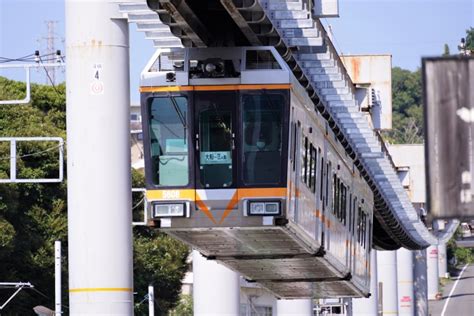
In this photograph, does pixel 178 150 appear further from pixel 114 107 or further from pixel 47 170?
pixel 47 170

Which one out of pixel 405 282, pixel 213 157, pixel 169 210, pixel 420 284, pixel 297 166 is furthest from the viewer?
pixel 420 284

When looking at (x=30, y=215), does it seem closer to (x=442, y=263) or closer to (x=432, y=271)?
(x=432, y=271)

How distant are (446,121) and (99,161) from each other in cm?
1441

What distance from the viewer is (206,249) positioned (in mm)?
26000

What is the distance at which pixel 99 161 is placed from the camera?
22.8 m

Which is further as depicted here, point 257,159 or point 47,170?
point 47,170

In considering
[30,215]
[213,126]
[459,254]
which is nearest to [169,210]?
[213,126]

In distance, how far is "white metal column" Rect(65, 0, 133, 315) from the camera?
22.5 m

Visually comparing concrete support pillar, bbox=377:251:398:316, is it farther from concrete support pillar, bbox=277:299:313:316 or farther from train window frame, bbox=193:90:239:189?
train window frame, bbox=193:90:239:189

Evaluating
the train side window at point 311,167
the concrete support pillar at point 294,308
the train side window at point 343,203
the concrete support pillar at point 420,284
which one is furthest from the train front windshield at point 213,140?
the concrete support pillar at point 420,284

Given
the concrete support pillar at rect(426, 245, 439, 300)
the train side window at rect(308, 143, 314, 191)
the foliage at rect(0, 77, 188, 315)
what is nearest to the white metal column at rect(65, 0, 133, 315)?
the train side window at rect(308, 143, 314, 191)

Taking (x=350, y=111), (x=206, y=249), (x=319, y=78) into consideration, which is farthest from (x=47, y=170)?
(x=206, y=249)

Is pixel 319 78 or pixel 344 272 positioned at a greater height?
pixel 319 78

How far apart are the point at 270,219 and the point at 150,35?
311 cm
